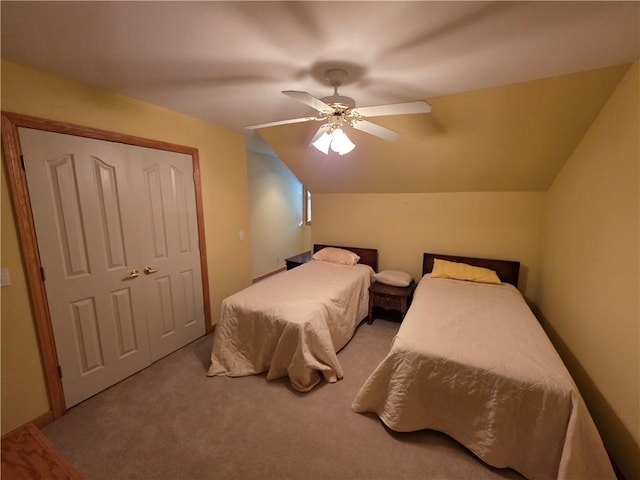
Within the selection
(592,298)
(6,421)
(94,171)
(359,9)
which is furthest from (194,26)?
(592,298)

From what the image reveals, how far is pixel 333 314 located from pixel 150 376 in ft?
5.43

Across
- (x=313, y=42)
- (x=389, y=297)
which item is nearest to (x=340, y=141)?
(x=313, y=42)

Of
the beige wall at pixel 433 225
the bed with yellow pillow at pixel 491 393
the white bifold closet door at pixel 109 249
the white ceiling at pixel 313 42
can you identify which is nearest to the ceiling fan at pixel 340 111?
the white ceiling at pixel 313 42

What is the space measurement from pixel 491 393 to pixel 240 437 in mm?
1541

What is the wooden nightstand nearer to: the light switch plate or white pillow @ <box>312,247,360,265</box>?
white pillow @ <box>312,247,360,265</box>

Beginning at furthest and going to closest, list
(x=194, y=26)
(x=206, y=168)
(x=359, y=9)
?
(x=206, y=168) → (x=194, y=26) → (x=359, y=9)

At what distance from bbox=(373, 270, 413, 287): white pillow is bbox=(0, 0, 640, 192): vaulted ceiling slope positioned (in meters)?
1.37

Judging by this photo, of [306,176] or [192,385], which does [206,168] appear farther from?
[192,385]

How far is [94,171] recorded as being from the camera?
1.94 m

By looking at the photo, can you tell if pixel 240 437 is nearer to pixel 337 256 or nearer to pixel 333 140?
pixel 333 140

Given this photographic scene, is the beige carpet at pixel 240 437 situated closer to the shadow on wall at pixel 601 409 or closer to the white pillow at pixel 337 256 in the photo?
the shadow on wall at pixel 601 409

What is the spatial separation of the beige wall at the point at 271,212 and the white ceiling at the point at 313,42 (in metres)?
2.65

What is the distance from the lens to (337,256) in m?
3.53

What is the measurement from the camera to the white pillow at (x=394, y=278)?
9.95 ft
